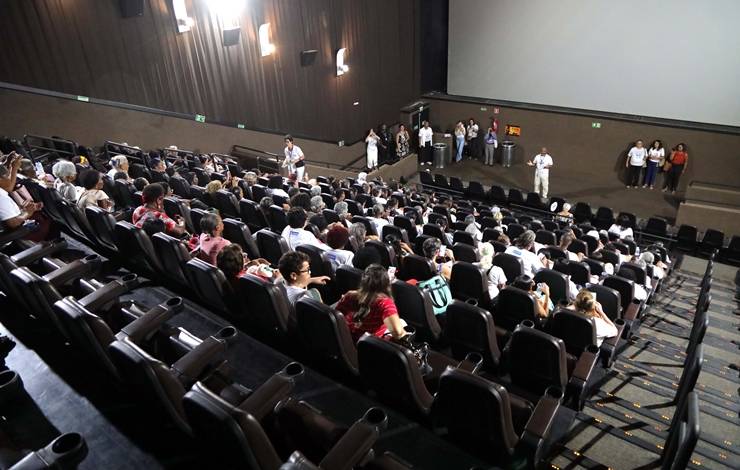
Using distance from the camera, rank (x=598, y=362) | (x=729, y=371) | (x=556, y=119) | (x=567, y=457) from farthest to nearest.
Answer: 1. (x=556, y=119)
2. (x=729, y=371)
3. (x=598, y=362)
4. (x=567, y=457)

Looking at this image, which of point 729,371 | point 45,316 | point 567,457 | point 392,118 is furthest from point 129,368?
point 392,118

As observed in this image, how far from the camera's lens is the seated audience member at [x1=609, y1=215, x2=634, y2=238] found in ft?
30.2

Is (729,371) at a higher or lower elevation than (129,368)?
lower

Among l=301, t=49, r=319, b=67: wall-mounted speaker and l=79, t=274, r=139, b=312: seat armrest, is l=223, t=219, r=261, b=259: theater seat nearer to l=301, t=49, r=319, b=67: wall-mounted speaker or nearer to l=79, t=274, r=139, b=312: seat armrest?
l=79, t=274, r=139, b=312: seat armrest

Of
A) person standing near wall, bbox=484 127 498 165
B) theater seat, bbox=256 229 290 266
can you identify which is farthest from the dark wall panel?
theater seat, bbox=256 229 290 266

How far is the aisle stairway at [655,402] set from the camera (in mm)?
3289

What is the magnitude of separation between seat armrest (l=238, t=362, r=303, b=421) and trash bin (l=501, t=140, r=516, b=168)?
1363cm

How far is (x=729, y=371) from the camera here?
479cm

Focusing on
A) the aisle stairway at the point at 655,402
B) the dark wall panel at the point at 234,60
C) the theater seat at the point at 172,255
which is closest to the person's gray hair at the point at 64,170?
the theater seat at the point at 172,255

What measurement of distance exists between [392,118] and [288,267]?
14.6 m

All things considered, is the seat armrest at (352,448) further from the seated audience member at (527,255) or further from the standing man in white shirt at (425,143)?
the standing man in white shirt at (425,143)

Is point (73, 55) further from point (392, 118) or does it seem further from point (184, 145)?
point (392, 118)

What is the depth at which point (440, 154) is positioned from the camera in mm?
15539

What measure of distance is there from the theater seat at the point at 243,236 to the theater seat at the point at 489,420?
2955 millimetres
